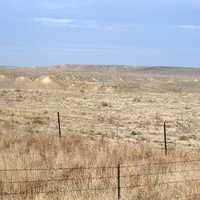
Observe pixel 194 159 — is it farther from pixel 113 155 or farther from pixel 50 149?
pixel 50 149

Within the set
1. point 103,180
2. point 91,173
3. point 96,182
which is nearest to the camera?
point 96,182

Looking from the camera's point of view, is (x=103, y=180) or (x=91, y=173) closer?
(x=103, y=180)

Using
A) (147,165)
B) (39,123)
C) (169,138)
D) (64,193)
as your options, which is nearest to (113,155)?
(147,165)

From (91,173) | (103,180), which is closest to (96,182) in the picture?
(103,180)

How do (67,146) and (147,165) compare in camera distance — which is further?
(67,146)

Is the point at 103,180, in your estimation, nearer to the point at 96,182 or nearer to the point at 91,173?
the point at 96,182

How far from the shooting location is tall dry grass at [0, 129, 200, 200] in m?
9.35

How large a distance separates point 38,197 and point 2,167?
92.2 inches

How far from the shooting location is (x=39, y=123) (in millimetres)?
26125

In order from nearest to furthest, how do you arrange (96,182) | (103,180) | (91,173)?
(96,182) < (103,180) < (91,173)

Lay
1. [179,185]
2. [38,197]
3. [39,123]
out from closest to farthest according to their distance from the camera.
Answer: [38,197]
[179,185]
[39,123]

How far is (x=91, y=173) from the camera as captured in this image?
415 inches

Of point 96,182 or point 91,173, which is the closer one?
point 96,182

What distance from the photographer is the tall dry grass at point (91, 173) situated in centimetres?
935
